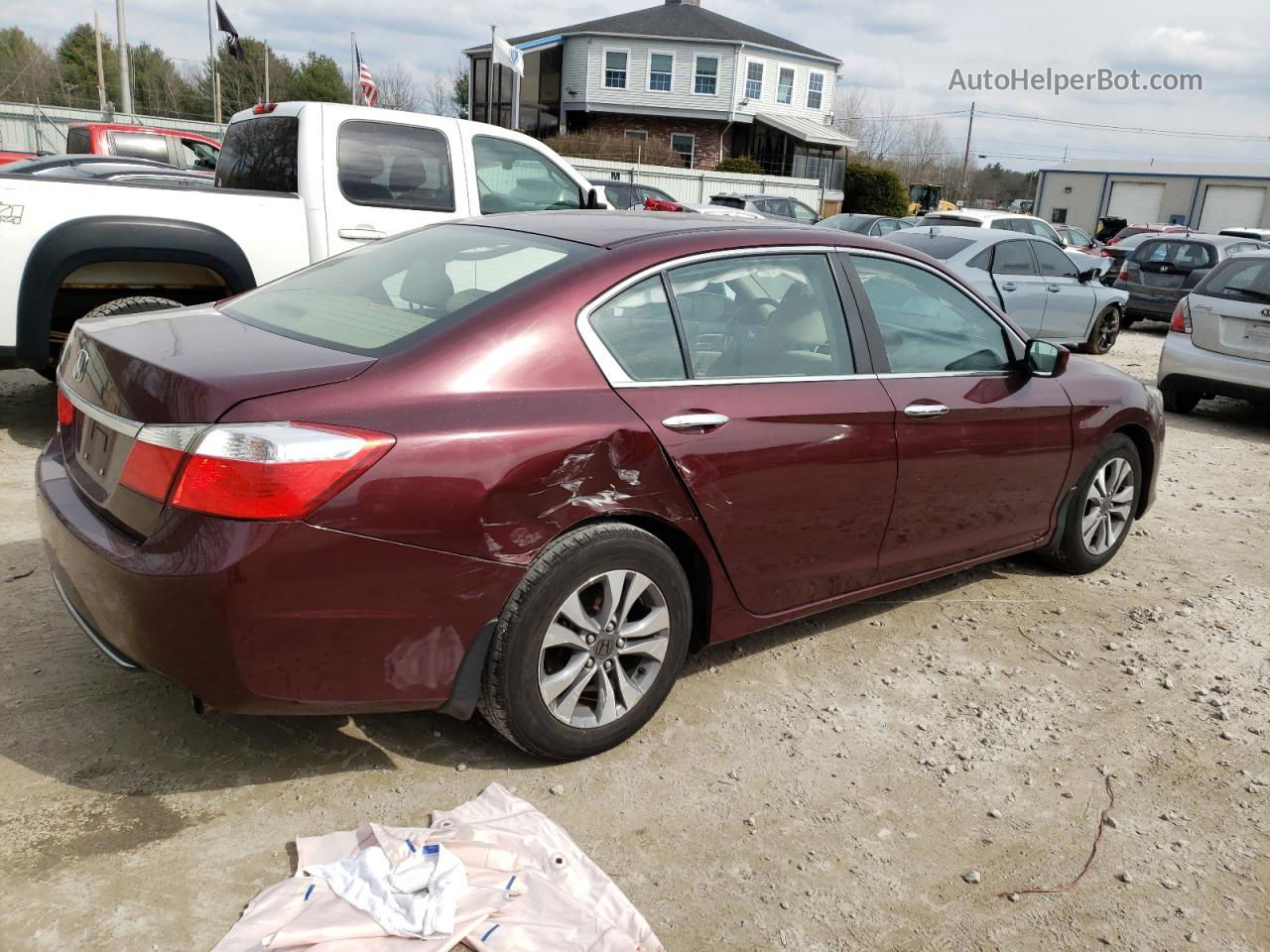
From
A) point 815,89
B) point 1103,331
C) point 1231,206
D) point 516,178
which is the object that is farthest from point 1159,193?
point 516,178

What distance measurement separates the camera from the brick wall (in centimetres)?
4694

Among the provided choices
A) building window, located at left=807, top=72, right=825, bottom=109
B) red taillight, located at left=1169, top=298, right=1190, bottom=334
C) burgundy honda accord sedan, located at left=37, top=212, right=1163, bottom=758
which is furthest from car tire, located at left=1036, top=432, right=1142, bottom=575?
building window, located at left=807, top=72, right=825, bottom=109

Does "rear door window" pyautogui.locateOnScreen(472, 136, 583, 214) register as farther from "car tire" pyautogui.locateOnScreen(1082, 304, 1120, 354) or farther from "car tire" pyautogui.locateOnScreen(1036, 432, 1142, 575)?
"car tire" pyautogui.locateOnScreen(1082, 304, 1120, 354)

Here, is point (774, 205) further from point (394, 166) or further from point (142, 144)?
point (394, 166)

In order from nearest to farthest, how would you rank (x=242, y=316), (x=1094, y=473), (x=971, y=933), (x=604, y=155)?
(x=971, y=933), (x=242, y=316), (x=1094, y=473), (x=604, y=155)

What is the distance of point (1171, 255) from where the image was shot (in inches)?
626

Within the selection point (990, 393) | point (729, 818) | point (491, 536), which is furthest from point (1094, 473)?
point (491, 536)

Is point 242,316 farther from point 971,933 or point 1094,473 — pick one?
point 1094,473

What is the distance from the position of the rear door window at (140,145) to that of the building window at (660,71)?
1331 inches

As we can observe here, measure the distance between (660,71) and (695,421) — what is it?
152 ft

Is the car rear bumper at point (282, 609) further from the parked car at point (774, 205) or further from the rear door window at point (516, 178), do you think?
the parked car at point (774, 205)

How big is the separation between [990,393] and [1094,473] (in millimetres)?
1040

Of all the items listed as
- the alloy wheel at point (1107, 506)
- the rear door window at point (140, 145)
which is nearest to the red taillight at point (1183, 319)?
the alloy wheel at point (1107, 506)

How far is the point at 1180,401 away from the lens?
32.8 ft
